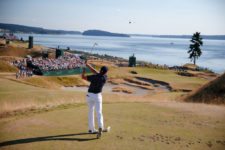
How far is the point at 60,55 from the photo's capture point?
7300cm

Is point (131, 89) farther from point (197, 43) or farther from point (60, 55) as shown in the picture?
point (197, 43)

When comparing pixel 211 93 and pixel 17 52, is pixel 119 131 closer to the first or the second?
pixel 211 93

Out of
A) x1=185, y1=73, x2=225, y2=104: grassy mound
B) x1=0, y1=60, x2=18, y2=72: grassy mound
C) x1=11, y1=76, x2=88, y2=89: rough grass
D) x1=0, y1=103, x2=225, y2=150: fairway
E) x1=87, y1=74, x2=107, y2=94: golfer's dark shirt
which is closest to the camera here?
x1=0, y1=103, x2=225, y2=150: fairway

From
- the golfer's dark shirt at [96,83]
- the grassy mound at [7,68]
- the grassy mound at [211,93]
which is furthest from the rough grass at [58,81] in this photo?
the golfer's dark shirt at [96,83]

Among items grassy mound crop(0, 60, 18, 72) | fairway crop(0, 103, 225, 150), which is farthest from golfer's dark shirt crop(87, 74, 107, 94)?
grassy mound crop(0, 60, 18, 72)

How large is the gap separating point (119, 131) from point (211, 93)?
20635 millimetres

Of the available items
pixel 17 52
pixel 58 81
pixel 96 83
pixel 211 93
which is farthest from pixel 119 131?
pixel 17 52

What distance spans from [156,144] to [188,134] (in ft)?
7.07

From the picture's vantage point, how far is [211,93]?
100 ft

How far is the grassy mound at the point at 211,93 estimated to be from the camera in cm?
2877

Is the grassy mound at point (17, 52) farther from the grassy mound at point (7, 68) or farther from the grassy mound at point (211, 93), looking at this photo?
the grassy mound at point (211, 93)

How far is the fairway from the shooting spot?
33.9ft

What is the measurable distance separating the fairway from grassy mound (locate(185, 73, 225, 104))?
1297 centimetres

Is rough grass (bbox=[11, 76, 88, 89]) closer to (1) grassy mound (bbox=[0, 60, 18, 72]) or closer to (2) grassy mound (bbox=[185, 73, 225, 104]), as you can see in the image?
(1) grassy mound (bbox=[0, 60, 18, 72])
